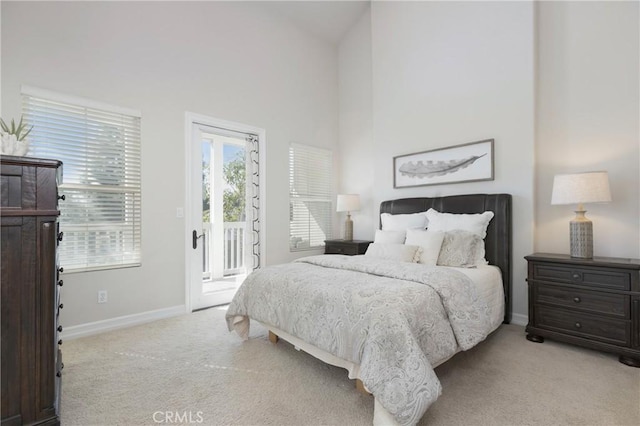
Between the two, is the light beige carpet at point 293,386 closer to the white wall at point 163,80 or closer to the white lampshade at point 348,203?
the white wall at point 163,80

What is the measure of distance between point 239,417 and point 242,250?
2768 millimetres

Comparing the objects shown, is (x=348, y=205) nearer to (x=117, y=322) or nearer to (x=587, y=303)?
(x=587, y=303)

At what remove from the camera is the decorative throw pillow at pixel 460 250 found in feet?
9.50

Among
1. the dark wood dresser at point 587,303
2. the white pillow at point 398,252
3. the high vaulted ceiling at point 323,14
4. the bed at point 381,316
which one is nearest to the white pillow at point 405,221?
the white pillow at point 398,252

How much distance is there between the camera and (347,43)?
5.19 metres

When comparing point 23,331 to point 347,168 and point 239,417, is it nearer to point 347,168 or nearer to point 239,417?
point 239,417

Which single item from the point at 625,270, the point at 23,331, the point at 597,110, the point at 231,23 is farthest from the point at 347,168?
the point at 23,331

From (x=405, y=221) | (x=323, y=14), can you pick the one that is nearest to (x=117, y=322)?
(x=405, y=221)

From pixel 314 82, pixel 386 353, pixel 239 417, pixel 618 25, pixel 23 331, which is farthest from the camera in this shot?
pixel 314 82

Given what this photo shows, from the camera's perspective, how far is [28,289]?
1.40m

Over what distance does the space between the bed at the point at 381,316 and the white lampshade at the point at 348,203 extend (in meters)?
1.90

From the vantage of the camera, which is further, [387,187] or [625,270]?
[387,187]

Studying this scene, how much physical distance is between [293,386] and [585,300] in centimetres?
234

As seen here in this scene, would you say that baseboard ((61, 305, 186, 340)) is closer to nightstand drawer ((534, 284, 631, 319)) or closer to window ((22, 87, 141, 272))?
window ((22, 87, 141, 272))
